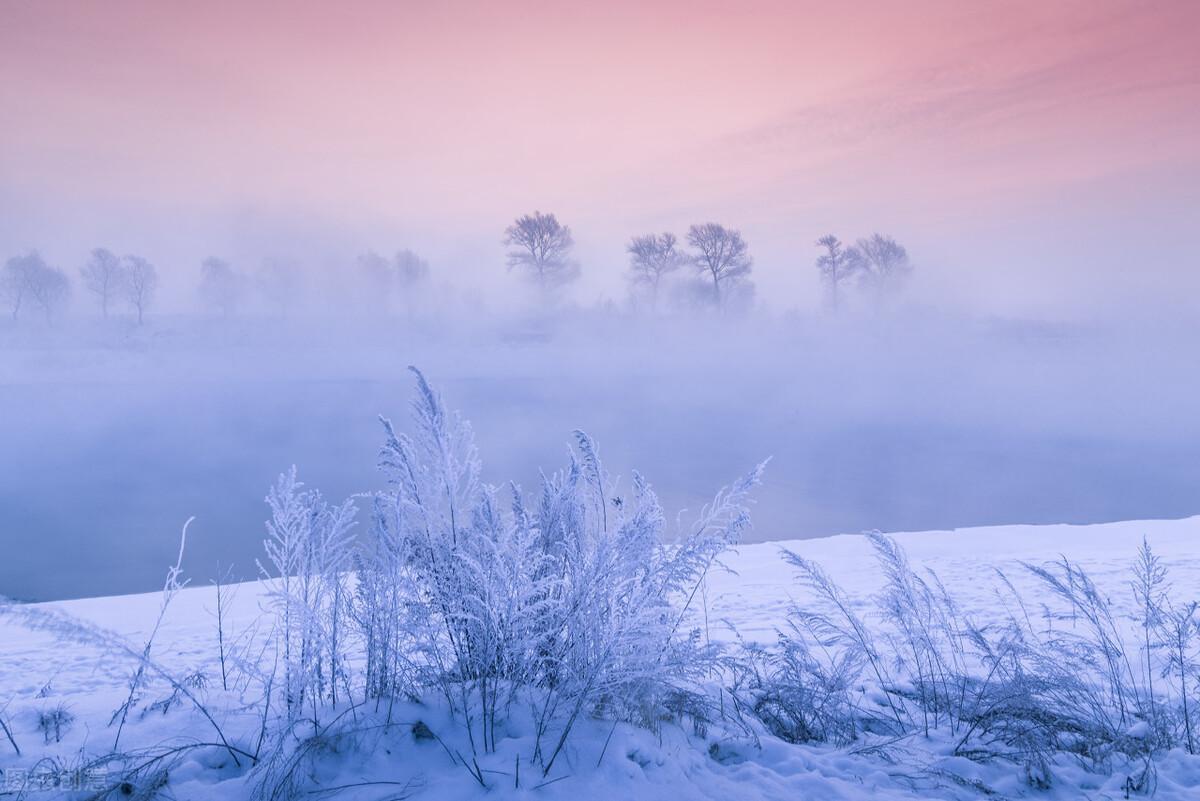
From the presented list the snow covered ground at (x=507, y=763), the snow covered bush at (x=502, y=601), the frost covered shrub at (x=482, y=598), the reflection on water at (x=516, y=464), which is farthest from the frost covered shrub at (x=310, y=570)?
the reflection on water at (x=516, y=464)

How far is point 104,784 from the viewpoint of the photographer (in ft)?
7.93

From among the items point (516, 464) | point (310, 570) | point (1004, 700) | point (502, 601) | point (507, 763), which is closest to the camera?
point (507, 763)


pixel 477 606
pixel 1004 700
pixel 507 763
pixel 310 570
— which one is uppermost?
pixel 310 570

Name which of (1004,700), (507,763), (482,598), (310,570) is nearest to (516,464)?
(310,570)

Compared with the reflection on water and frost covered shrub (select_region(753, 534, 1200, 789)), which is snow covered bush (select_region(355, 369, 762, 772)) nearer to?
frost covered shrub (select_region(753, 534, 1200, 789))

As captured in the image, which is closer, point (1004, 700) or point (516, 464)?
point (1004, 700)

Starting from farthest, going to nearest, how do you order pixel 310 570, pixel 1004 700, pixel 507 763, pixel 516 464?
1. pixel 516 464
2. pixel 1004 700
3. pixel 310 570
4. pixel 507 763

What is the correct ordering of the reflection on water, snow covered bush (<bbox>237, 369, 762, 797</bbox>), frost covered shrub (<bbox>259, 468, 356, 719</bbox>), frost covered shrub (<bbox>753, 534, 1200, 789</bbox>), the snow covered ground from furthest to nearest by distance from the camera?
the reflection on water < frost covered shrub (<bbox>753, 534, 1200, 789</bbox>) < frost covered shrub (<bbox>259, 468, 356, 719</bbox>) < snow covered bush (<bbox>237, 369, 762, 797</bbox>) < the snow covered ground

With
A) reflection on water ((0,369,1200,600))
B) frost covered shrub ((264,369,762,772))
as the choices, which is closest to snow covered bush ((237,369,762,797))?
frost covered shrub ((264,369,762,772))

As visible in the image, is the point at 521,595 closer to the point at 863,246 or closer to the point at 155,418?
the point at 155,418

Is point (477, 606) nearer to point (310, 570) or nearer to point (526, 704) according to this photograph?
point (526, 704)

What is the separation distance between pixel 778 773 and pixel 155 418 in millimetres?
34496

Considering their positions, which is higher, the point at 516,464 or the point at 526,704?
the point at 526,704

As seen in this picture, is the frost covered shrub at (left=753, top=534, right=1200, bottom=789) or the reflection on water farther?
the reflection on water
